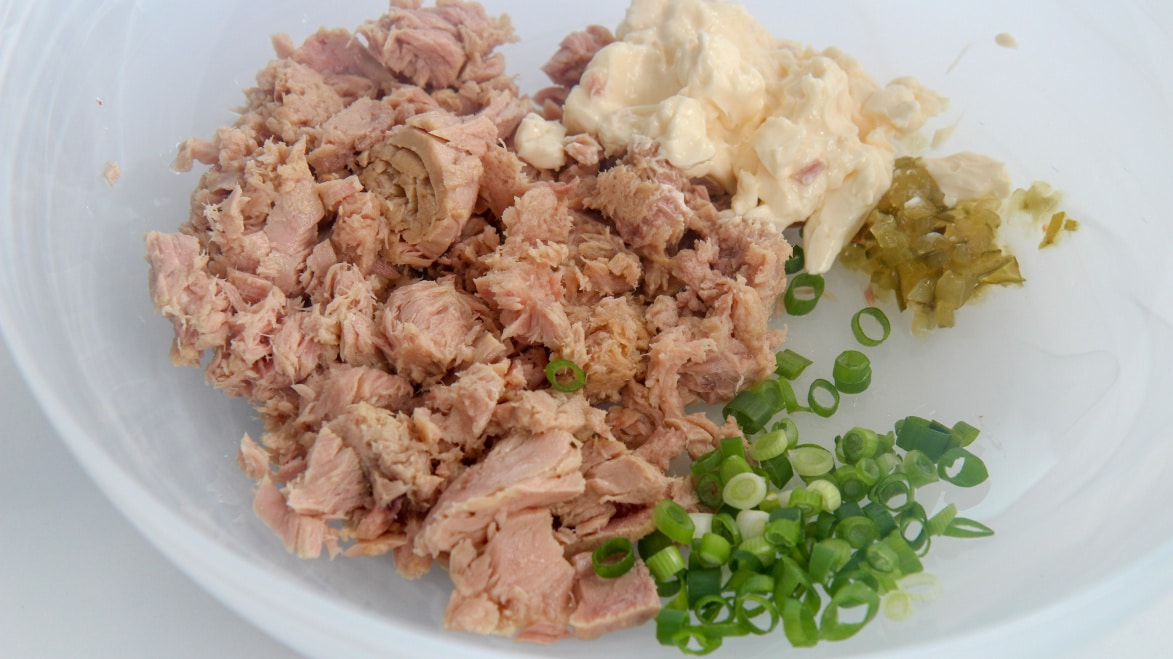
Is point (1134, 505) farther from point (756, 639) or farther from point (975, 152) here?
point (975, 152)

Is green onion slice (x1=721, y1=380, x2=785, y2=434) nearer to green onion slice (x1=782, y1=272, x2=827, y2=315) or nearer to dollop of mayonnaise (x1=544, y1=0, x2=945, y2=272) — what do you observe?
green onion slice (x1=782, y1=272, x2=827, y2=315)

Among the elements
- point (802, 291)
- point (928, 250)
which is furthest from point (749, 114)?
point (928, 250)

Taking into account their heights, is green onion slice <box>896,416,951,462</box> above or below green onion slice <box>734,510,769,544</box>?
above

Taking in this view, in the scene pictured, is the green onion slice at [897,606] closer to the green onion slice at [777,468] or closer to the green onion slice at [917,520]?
the green onion slice at [917,520]

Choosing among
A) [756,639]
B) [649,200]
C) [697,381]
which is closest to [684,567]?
[756,639]

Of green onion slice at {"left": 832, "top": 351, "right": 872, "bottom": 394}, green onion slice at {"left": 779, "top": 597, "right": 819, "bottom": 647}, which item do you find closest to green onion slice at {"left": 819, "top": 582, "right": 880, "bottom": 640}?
green onion slice at {"left": 779, "top": 597, "right": 819, "bottom": 647}

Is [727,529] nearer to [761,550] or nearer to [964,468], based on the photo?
[761,550]
